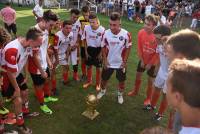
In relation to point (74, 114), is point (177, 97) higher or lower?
higher

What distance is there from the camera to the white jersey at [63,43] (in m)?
6.88

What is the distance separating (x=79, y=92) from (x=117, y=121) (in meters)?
1.60

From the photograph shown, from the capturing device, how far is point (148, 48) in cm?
655

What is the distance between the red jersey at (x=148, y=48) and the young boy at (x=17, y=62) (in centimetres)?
264

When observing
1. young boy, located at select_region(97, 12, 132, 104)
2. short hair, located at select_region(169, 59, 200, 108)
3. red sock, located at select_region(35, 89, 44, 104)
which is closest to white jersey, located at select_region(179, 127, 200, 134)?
short hair, located at select_region(169, 59, 200, 108)

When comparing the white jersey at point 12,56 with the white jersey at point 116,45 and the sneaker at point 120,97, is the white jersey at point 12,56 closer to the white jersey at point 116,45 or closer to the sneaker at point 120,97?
the white jersey at point 116,45

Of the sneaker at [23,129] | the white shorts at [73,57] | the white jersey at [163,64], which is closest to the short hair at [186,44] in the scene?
the white jersey at [163,64]

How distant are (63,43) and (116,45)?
1427mm

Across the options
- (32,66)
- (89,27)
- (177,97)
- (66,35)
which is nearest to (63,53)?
(66,35)

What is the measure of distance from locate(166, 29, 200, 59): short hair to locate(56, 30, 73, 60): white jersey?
13.6ft

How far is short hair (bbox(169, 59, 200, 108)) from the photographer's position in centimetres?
208

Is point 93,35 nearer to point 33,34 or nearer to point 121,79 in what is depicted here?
point 121,79

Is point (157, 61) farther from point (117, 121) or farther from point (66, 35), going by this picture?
point (66, 35)

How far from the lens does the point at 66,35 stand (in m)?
6.96
